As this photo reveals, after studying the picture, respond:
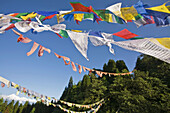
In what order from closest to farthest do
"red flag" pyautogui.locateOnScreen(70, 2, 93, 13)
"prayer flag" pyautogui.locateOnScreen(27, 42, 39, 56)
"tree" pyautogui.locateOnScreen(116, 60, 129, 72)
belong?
1. "red flag" pyautogui.locateOnScreen(70, 2, 93, 13)
2. "prayer flag" pyautogui.locateOnScreen(27, 42, 39, 56)
3. "tree" pyautogui.locateOnScreen(116, 60, 129, 72)

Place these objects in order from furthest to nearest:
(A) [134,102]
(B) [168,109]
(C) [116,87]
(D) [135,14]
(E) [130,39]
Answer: (C) [116,87] < (A) [134,102] < (B) [168,109] < (D) [135,14] < (E) [130,39]

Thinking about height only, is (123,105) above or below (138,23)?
below

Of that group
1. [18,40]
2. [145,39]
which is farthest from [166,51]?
[18,40]

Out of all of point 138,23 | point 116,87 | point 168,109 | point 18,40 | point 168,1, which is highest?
point 168,1

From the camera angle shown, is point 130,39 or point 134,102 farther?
point 134,102

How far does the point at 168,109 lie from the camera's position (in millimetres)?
9602

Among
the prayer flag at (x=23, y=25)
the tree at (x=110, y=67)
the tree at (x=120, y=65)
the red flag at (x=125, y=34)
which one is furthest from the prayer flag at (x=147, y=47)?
the tree at (x=120, y=65)

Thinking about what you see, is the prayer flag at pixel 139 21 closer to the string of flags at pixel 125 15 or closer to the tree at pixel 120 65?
the string of flags at pixel 125 15

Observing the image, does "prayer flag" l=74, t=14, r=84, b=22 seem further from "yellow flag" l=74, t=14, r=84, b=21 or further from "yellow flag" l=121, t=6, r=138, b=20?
"yellow flag" l=121, t=6, r=138, b=20

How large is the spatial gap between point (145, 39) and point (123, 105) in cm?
1055

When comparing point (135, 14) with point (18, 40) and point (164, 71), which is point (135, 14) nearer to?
point (18, 40)

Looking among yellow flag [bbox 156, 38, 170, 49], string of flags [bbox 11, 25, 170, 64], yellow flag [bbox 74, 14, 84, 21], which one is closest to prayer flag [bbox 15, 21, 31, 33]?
string of flags [bbox 11, 25, 170, 64]

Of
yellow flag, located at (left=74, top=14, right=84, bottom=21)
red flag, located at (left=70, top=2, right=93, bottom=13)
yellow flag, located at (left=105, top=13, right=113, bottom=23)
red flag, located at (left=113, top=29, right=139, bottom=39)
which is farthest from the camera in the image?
yellow flag, located at (left=74, top=14, right=84, bottom=21)

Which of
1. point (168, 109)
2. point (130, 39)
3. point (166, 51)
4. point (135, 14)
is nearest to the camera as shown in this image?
point (166, 51)
